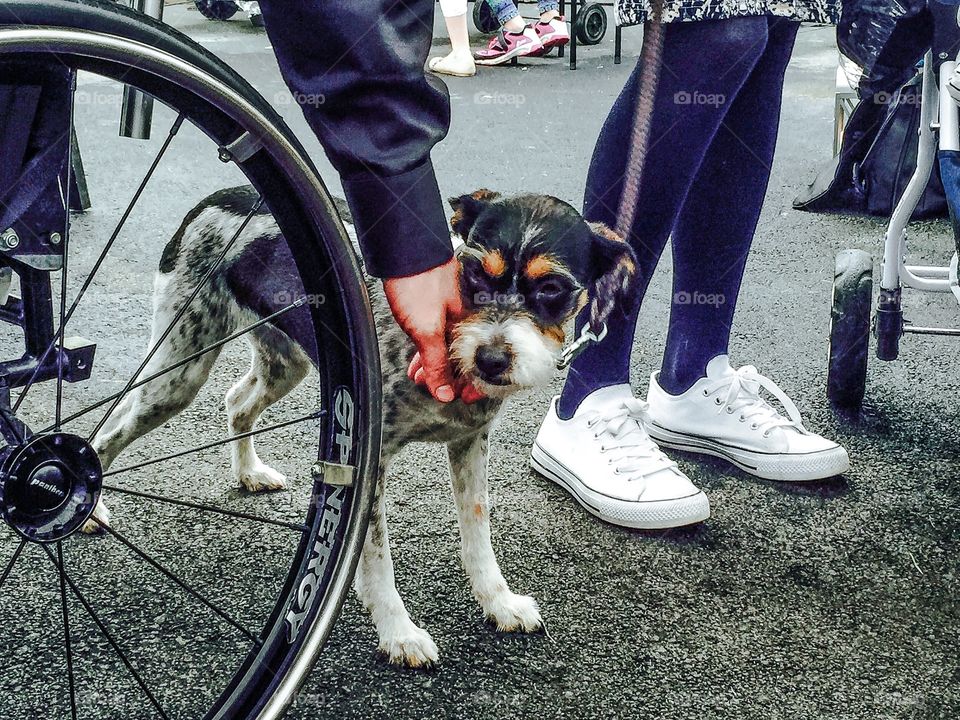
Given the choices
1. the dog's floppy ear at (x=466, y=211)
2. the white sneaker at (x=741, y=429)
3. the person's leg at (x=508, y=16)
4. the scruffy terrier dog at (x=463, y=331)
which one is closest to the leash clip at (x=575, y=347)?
the scruffy terrier dog at (x=463, y=331)

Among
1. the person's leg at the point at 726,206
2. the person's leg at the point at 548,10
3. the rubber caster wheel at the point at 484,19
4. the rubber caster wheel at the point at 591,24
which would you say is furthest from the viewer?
the rubber caster wheel at the point at 484,19

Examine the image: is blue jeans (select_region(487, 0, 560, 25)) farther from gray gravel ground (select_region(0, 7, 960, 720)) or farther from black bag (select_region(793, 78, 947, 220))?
gray gravel ground (select_region(0, 7, 960, 720))

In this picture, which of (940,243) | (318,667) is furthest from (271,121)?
(940,243)

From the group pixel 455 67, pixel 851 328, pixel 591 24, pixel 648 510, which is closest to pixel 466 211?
pixel 648 510

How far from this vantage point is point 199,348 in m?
2.10

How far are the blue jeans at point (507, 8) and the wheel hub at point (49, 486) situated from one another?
6383 mm

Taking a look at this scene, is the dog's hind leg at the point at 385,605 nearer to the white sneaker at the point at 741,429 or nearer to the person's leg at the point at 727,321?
the person's leg at the point at 727,321

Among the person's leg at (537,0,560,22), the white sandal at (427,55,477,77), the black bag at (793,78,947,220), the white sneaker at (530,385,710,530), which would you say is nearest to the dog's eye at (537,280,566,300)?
the white sneaker at (530,385,710,530)

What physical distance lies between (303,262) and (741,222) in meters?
1.25

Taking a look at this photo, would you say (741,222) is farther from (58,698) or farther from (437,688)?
(58,698)

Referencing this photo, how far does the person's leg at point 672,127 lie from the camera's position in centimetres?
216

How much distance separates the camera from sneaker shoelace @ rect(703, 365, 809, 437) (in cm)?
256

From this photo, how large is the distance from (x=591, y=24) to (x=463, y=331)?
6680 mm

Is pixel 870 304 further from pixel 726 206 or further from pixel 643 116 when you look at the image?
pixel 643 116
